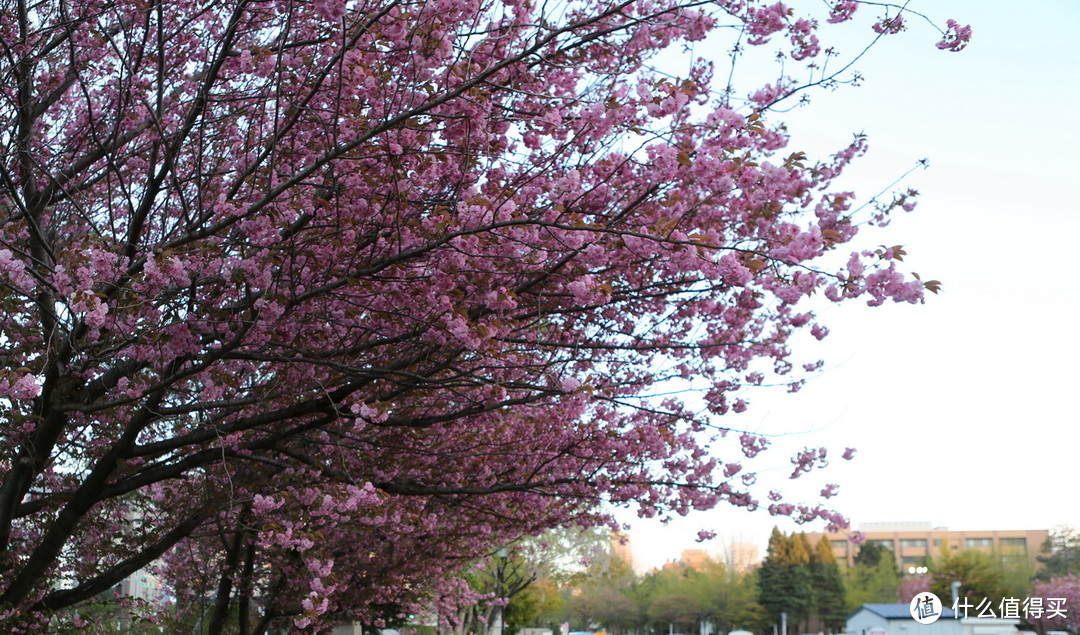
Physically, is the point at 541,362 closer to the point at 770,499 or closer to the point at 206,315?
the point at 206,315

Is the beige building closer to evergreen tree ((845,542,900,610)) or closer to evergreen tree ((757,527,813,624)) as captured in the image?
evergreen tree ((845,542,900,610))

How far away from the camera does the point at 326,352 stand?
22.8 ft

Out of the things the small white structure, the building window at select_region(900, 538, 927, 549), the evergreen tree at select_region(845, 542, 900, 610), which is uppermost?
the building window at select_region(900, 538, 927, 549)

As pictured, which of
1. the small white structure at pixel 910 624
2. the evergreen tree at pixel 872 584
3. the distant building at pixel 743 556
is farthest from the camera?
the distant building at pixel 743 556

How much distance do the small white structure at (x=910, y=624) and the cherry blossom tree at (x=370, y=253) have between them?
93.8 ft

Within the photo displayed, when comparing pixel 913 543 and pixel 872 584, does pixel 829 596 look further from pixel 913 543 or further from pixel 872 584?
pixel 913 543

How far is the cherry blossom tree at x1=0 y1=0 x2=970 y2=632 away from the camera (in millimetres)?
5539

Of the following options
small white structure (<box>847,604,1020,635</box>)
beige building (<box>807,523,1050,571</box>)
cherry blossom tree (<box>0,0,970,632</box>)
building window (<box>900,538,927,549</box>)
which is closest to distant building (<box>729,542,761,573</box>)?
beige building (<box>807,523,1050,571</box>)

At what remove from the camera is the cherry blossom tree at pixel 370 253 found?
554 centimetres

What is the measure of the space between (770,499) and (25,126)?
7378 millimetres

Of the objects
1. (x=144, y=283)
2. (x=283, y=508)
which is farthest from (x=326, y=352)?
(x=283, y=508)

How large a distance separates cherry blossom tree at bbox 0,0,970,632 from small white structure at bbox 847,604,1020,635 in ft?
93.8

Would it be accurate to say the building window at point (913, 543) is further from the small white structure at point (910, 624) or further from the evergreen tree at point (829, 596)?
the small white structure at point (910, 624)

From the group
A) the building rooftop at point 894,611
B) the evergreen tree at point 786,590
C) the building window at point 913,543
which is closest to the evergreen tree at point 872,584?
the evergreen tree at point 786,590
